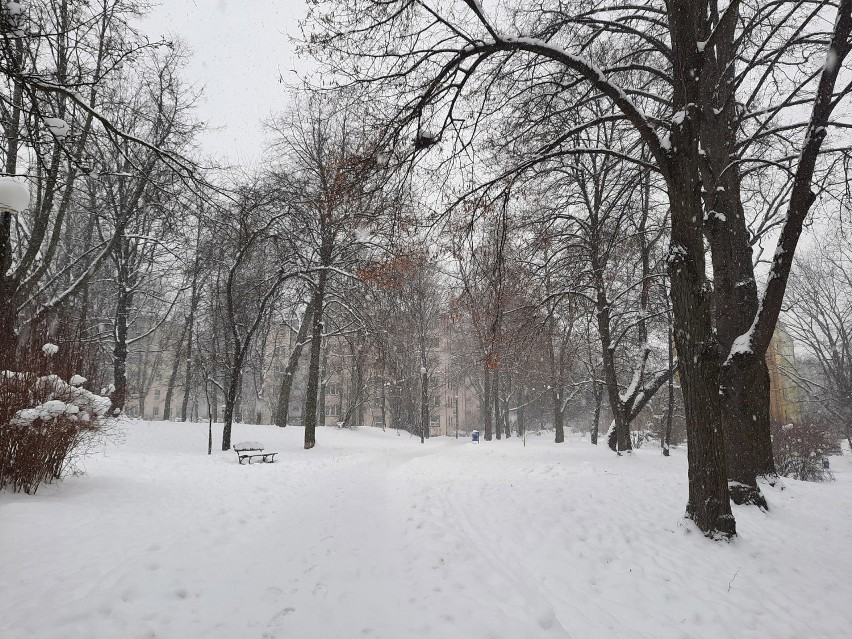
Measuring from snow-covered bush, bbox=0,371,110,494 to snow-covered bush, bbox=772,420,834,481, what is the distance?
1889cm

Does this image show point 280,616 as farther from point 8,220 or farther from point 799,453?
point 799,453

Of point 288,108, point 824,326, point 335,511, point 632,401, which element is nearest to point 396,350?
point 632,401

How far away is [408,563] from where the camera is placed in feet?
14.9

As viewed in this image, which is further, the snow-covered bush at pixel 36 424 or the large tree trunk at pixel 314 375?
the large tree trunk at pixel 314 375

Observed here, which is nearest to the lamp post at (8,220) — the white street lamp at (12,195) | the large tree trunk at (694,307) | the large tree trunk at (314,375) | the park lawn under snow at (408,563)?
the white street lamp at (12,195)

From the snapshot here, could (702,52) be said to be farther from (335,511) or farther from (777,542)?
(335,511)

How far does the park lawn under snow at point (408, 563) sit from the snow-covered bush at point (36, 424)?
376mm

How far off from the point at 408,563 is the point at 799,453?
18348 mm

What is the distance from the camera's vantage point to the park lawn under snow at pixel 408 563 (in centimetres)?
319

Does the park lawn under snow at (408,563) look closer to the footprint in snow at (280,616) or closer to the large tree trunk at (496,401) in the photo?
the footprint in snow at (280,616)

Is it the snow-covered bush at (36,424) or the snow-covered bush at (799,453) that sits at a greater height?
the snow-covered bush at (36,424)

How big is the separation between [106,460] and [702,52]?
12840 mm

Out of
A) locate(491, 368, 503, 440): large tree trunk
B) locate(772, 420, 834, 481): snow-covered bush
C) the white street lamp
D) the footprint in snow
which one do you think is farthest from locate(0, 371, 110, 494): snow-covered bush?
locate(491, 368, 503, 440): large tree trunk

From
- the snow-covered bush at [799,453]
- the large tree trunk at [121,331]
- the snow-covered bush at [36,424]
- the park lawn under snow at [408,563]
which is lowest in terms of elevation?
the snow-covered bush at [799,453]
